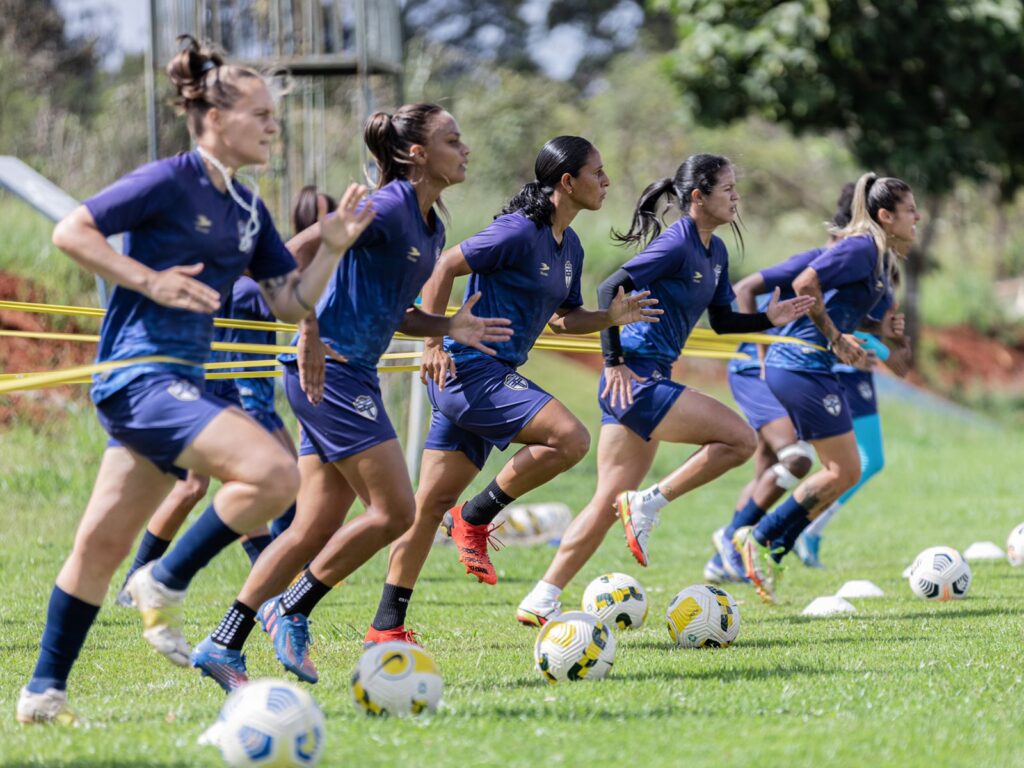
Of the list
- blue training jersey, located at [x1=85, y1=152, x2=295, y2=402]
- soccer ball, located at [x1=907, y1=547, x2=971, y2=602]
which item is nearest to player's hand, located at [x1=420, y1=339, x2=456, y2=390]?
blue training jersey, located at [x1=85, y1=152, x2=295, y2=402]

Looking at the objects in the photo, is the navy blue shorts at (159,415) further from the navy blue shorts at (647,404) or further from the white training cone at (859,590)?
the white training cone at (859,590)

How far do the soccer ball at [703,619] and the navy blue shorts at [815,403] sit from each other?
2252 millimetres

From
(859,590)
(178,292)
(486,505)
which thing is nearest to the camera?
(178,292)

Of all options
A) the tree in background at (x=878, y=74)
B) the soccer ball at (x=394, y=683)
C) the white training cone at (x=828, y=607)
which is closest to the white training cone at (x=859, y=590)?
the white training cone at (x=828, y=607)

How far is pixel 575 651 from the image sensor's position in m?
5.98

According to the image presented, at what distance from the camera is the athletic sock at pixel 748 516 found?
10.2 m

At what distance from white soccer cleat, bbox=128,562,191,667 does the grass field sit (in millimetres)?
260

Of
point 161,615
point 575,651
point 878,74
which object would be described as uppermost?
point 161,615

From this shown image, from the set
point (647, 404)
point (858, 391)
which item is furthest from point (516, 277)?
point (858, 391)

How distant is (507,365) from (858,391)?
4272mm

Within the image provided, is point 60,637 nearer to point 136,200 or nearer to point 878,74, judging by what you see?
point 136,200

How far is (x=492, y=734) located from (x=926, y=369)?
24.8 m

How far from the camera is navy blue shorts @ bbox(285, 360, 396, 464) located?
19.1ft

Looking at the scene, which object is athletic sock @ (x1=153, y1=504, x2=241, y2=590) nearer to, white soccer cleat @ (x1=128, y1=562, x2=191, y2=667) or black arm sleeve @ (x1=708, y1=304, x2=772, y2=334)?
white soccer cleat @ (x1=128, y1=562, x2=191, y2=667)
